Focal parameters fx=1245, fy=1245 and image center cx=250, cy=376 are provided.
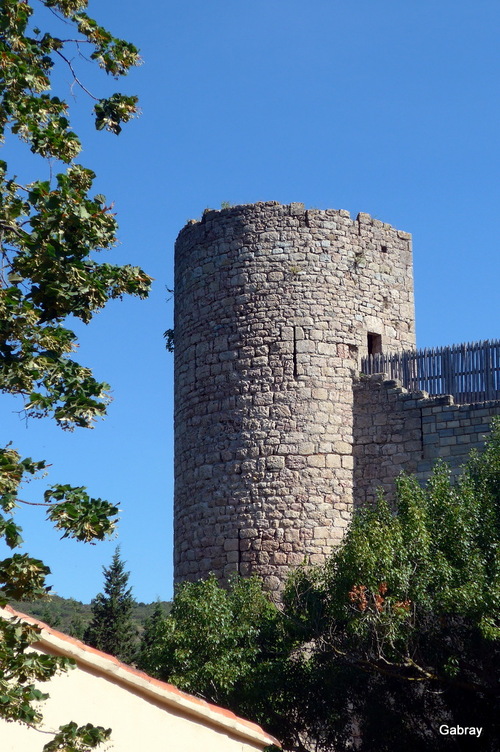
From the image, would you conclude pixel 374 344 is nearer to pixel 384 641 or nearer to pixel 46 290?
pixel 384 641

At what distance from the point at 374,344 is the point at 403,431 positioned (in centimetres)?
154

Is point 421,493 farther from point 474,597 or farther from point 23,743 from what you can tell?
point 23,743

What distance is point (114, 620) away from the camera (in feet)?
93.6

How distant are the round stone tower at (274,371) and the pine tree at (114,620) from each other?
33.0 ft

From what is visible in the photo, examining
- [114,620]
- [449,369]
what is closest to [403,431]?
[449,369]

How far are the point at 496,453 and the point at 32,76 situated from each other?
7497 millimetres

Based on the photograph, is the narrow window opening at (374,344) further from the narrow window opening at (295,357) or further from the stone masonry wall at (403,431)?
the narrow window opening at (295,357)

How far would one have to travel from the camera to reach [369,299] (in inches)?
711

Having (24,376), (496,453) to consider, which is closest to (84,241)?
(24,376)

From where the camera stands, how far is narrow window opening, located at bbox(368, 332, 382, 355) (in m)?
18.1

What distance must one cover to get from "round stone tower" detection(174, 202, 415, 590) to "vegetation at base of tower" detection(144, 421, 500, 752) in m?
2.34

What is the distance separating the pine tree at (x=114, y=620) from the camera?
90.5 feet

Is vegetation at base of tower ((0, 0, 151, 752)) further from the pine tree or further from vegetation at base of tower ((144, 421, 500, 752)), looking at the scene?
the pine tree

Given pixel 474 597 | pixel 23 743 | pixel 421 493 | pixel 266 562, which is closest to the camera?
pixel 23 743
